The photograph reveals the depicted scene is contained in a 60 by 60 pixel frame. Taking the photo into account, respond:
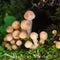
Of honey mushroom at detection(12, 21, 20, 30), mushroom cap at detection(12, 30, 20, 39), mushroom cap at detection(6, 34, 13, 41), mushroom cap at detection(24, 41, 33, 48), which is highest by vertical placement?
honey mushroom at detection(12, 21, 20, 30)

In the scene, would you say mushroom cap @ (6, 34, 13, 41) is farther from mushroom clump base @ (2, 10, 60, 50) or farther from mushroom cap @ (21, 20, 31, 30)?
mushroom cap @ (21, 20, 31, 30)

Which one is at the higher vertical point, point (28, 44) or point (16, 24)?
point (16, 24)

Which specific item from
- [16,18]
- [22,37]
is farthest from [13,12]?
[22,37]

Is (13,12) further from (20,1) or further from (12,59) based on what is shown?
(12,59)

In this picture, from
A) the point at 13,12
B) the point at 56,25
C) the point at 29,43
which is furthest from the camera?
the point at 13,12

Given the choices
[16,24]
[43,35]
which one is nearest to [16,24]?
[16,24]

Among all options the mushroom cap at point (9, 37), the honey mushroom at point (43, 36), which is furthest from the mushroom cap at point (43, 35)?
the mushroom cap at point (9, 37)

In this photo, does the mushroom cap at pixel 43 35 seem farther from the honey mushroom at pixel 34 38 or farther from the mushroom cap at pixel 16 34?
the mushroom cap at pixel 16 34

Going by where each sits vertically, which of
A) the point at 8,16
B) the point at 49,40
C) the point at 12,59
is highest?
the point at 8,16

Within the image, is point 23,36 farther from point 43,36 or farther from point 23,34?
point 43,36

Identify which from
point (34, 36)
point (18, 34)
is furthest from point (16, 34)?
point (34, 36)

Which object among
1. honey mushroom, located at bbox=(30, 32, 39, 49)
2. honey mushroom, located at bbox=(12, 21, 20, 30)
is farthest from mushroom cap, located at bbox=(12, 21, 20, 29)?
honey mushroom, located at bbox=(30, 32, 39, 49)
